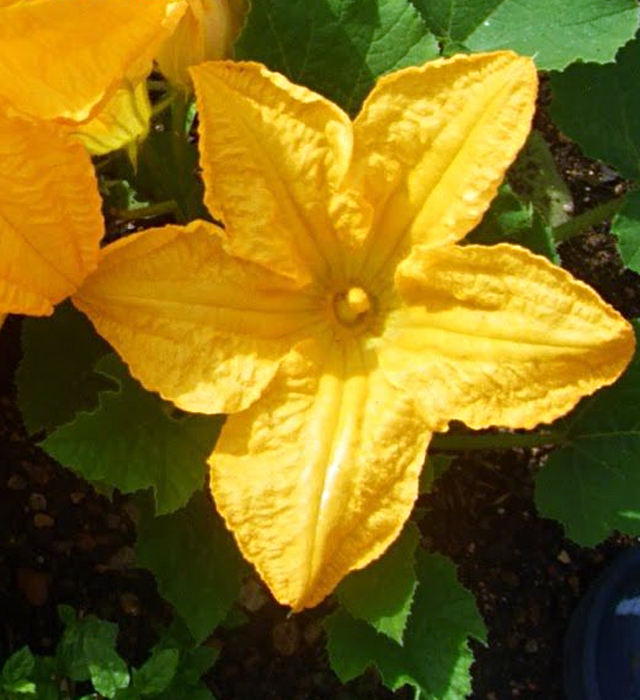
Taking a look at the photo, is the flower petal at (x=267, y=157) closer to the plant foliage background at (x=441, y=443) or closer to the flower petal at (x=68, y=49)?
the flower petal at (x=68, y=49)

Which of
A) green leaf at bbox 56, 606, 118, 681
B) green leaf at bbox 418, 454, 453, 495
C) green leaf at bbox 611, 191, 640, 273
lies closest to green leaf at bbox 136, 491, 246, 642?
green leaf at bbox 56, 606, 118, 681

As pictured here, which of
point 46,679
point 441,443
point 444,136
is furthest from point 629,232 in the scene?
point 46,679

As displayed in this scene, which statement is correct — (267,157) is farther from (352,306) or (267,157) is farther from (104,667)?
(104,667)

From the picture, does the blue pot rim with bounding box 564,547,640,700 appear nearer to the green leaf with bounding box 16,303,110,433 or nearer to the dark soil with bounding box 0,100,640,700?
Result: the dark soil with bounding box 0,100,640,700

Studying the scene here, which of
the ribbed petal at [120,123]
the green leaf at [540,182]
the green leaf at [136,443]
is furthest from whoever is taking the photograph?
the green leaf at [540,182]

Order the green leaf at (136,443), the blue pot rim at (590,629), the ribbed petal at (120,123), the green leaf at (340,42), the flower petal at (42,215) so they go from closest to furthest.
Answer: the flower petal at (42,215) < the ribbed petal at (120,123) < the green leaf at (136,443) < the green leaf at (340,42) < the blue pot rim at (590,629)

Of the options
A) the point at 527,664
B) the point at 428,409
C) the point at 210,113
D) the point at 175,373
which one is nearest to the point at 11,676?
the point at 175,373

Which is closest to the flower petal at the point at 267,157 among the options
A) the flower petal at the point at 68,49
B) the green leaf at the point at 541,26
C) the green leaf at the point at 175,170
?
the flower petal at the point at 68,49
